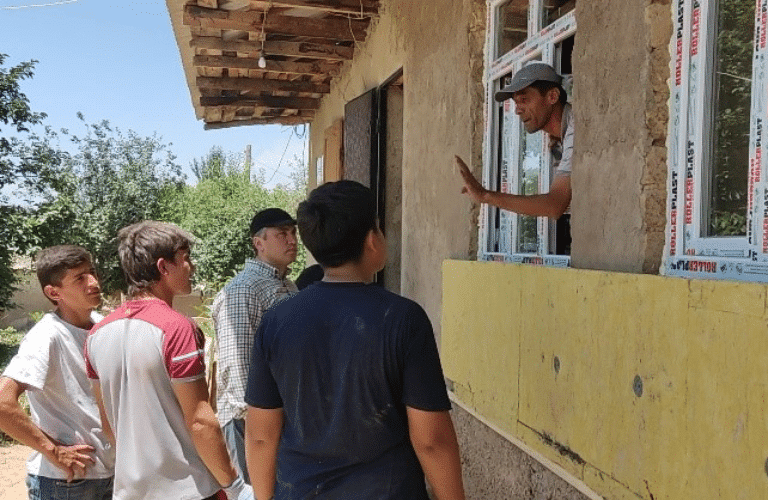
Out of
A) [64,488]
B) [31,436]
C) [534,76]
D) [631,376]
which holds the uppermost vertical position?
[534,76]

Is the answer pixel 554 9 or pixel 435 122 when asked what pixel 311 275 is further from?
pixel 554 9

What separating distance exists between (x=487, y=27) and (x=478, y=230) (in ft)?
3.76

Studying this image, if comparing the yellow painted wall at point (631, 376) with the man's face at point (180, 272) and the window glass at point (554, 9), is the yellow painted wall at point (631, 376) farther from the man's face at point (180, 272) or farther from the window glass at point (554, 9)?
the man's face at point (180, 272)

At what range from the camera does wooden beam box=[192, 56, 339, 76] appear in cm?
701

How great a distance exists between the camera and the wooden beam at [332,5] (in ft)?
18.1

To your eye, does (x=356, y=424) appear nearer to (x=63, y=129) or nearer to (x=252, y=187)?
(x=252, y=187)

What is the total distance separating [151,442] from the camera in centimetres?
212

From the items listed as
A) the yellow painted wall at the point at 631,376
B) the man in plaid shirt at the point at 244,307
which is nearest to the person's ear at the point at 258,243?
the man in plaid shirt at the point at 244,307

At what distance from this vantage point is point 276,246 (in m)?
3.12

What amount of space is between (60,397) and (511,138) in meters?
2.45

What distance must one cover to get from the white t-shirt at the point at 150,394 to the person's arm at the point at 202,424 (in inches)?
1.4

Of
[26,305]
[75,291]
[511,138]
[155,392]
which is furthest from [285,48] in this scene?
[26,305]

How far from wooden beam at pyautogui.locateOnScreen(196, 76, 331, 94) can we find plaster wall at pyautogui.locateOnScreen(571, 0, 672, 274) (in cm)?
593

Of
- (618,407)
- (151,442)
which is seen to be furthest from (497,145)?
(151,442)
